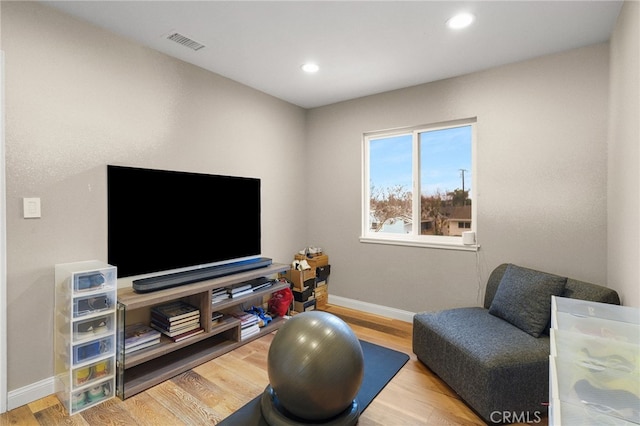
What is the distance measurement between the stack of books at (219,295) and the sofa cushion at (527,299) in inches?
87.1

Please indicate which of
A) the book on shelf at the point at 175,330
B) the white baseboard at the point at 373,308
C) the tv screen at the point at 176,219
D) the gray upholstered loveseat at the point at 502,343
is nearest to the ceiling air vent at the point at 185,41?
the tv screen at the point at 176,219

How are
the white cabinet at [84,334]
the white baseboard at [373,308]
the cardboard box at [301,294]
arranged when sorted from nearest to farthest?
the white cabinet at [84,334]
the white baseboard at [373,308]
the cardboard box at [301,294]

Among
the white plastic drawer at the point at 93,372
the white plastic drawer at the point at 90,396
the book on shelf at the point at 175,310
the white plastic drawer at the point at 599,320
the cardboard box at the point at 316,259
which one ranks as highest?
the white plastic drawer at the point at 599,320

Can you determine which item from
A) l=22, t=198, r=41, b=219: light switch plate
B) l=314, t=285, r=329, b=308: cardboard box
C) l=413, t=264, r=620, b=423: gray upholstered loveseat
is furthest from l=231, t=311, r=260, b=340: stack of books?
l=22, t=198, r=41, b=219: light switch plate

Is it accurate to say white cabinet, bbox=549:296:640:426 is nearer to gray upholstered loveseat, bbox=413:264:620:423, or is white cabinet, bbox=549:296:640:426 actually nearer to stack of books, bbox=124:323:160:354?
gray upholstered loveseat, bbox=413:264:620:423

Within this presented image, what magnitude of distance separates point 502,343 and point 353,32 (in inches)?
92.3

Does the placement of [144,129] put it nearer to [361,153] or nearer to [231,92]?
[231,92]

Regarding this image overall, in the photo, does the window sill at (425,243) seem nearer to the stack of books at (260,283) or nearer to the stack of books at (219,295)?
the stack of books at (260,283)

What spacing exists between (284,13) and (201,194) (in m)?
1.60

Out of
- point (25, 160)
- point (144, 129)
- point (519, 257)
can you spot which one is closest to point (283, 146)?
point (144, 129)

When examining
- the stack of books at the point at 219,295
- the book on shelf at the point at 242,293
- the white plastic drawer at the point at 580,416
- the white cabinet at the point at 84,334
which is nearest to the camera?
the white plastic drawer at the point at 580,416

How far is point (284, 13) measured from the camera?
6.86 ft

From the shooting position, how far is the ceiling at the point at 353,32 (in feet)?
6.64

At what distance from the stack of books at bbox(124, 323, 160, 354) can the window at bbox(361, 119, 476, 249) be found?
90.8 inches
